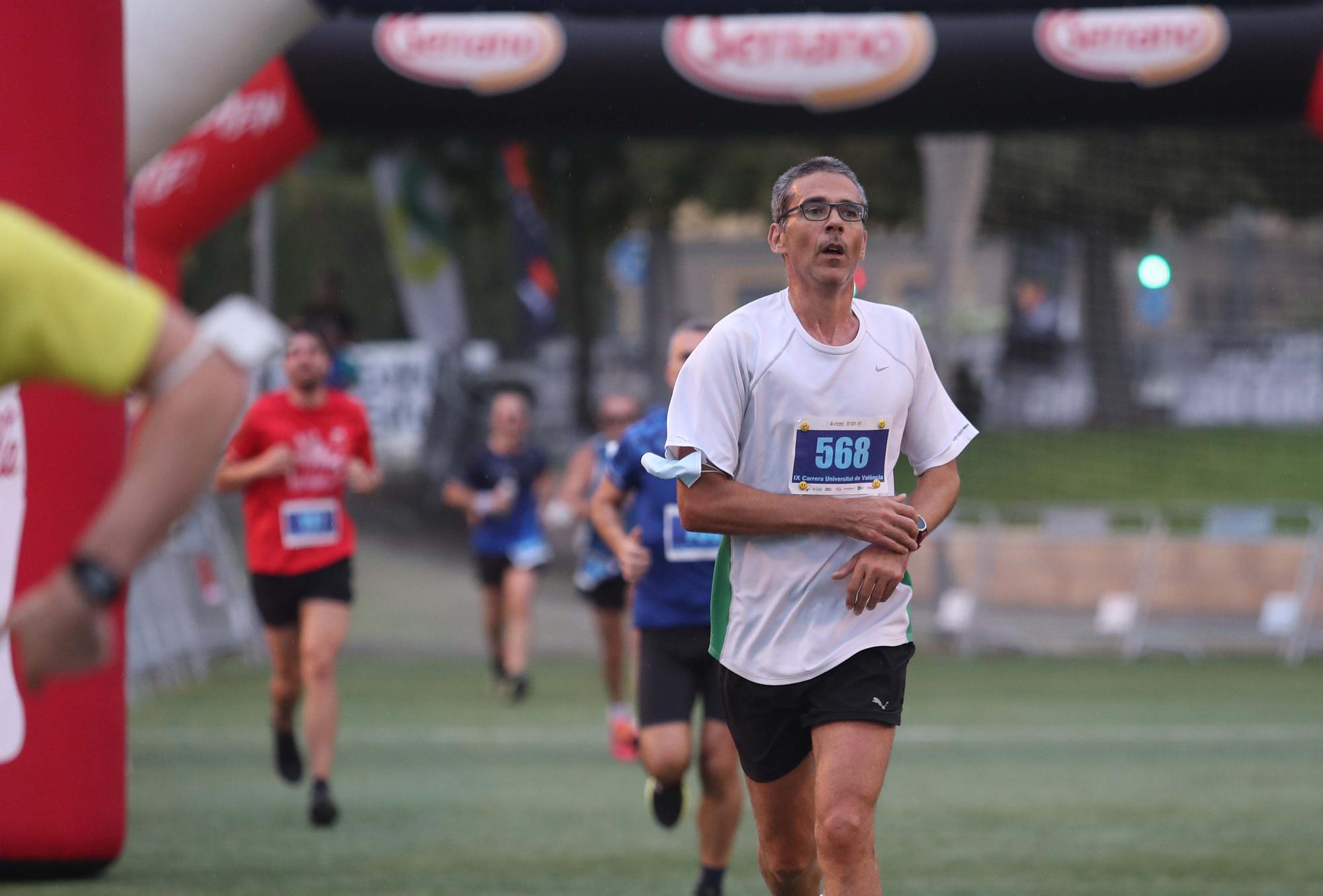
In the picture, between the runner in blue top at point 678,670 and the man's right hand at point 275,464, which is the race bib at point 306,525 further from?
the runner in blue top at point 678,670

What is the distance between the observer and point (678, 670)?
7363mm

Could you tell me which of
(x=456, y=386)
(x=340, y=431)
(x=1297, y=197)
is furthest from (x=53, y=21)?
(x=456, y=386)

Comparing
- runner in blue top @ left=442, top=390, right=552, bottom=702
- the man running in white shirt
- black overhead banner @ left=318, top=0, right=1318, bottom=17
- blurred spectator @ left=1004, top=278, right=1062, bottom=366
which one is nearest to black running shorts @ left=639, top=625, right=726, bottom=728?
the man running in white shirt

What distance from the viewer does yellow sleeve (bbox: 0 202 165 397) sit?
2.66m

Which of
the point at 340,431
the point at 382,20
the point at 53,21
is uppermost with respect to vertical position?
the point at 382,20

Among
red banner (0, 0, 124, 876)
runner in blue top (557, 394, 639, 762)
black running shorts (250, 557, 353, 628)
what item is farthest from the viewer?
runner in blue top (557, 394, 639, 762)

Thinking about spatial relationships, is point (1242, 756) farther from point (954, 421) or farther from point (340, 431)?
point (954, 421)

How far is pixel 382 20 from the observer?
1083cm

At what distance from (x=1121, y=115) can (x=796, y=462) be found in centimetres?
642

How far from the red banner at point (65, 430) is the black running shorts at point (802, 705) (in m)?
2.89

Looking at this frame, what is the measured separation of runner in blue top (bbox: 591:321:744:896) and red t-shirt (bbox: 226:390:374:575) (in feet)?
7.36

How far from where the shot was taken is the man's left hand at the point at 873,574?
4.95 meters

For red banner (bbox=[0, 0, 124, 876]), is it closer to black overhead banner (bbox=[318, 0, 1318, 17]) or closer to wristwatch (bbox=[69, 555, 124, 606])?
black overhead banner (bbox=[318, 0, 1318, 17])

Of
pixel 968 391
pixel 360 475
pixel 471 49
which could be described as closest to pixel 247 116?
pixel 471 49
